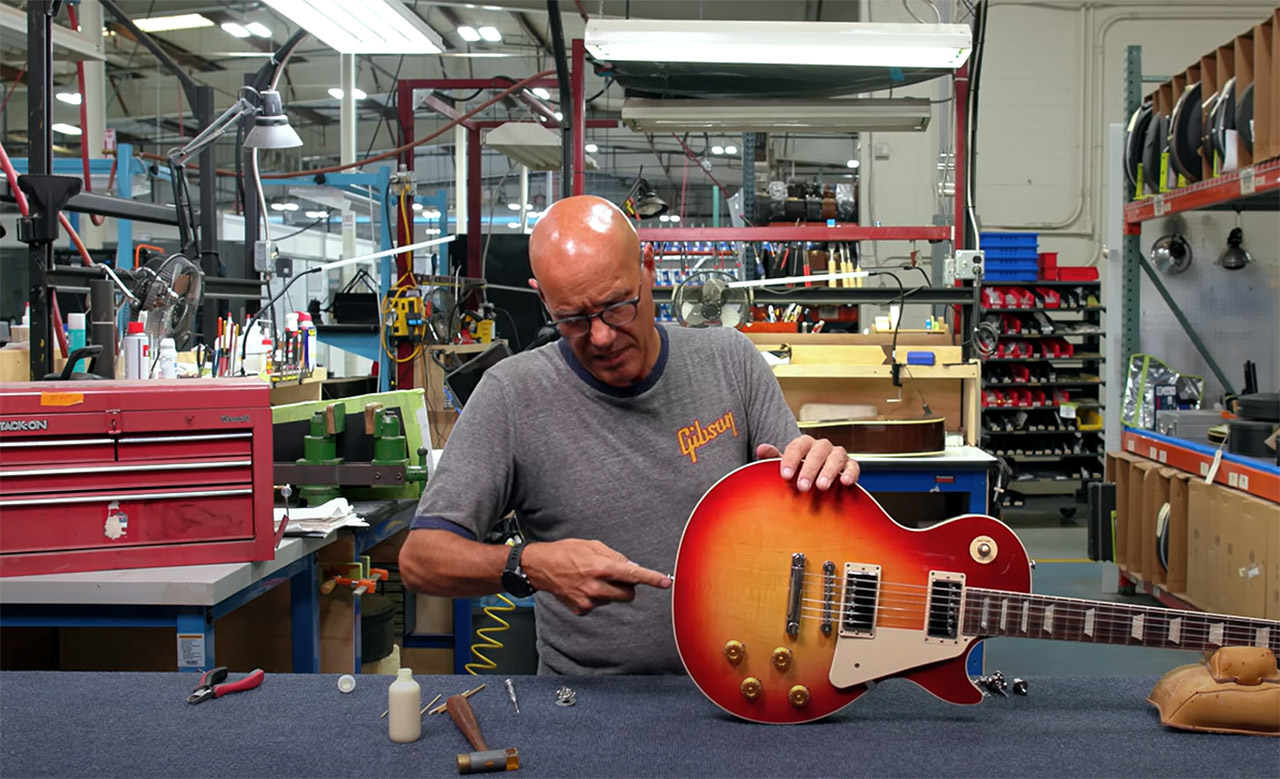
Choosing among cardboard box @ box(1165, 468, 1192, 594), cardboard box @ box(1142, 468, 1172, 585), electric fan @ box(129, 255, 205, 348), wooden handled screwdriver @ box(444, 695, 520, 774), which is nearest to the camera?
wooden handled screwdriver @ box(444, 695, 520, 774)

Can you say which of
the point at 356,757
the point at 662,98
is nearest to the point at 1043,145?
the point at 662,98

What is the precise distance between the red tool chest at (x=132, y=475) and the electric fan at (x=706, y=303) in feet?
6.63

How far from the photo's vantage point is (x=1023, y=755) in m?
1.19

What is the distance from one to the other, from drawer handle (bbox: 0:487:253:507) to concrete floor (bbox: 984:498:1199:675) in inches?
60.8

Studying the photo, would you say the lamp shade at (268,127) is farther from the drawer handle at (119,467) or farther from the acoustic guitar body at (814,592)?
the acoustic guitar body at (814,592)

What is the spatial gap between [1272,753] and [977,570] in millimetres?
384

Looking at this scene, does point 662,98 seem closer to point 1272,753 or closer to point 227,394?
point 227,394

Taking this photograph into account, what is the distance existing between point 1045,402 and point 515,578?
24.3ft

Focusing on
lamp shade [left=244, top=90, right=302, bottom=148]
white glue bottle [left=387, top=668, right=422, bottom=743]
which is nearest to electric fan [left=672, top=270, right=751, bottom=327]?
lamp shade [left=244, top=90, right=302, bottom=148]

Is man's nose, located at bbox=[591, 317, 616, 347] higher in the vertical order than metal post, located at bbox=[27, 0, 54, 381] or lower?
lower

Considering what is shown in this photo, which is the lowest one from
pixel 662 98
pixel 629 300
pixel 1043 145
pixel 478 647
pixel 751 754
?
pixel 478 647

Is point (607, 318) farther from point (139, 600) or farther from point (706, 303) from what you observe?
point (706, 303)

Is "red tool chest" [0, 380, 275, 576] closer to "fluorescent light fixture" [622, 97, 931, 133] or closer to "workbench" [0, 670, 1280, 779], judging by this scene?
"workbench" [0, 670, 1280, 779]

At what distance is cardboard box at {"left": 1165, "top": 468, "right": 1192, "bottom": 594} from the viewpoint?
4.18 meters
